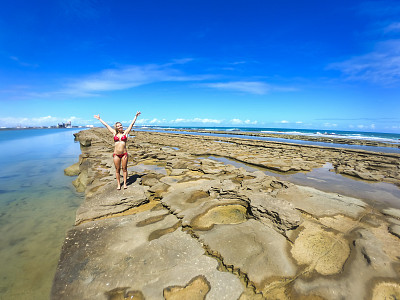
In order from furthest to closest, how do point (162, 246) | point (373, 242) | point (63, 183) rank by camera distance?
point (63, 183) → point (373, 242) → point (162, 246)

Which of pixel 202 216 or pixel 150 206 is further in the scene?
pixel 150 206

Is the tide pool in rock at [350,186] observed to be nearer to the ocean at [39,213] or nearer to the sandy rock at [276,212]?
the ocean at [39,213]

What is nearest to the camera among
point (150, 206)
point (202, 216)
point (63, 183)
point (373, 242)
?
point (373, 242)

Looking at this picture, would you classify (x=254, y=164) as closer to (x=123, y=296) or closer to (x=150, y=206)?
(x=150, y=206)

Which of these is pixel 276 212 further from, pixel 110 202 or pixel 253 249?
pixel 110 202

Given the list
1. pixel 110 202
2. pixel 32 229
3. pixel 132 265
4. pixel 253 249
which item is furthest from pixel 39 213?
pixel 253 249

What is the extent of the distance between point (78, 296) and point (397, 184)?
12.0 meters

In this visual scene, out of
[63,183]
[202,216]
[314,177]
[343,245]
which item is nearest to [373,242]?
[343,245]

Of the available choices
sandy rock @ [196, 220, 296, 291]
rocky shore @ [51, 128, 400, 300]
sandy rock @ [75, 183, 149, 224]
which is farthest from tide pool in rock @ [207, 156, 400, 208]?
sandy rock @ [75, 183, 149, 224]

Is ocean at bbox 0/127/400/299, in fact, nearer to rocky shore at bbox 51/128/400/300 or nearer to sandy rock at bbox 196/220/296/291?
rocky shore at bbox 51/128/400/300

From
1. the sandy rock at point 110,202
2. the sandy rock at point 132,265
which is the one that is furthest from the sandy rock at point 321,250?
the sandy rock at point 110,202

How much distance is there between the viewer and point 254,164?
38.2 ft

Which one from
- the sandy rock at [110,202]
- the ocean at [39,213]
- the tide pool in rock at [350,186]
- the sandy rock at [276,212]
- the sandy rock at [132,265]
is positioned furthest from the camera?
the tide pool in rock at [350,186]

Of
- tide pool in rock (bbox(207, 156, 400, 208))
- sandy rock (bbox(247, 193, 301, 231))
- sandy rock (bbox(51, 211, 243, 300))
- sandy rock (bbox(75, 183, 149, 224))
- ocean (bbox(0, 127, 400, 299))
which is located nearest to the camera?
sandy rock (bbox(51, 211, 243, 300))
